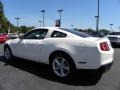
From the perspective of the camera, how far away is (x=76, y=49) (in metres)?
6.61

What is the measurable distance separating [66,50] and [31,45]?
1628mm

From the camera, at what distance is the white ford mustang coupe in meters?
6.45

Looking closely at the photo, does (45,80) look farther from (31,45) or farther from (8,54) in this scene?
(8,54)

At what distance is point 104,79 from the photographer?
7.04 meters

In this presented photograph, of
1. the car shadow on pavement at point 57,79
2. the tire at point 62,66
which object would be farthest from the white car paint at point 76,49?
the car shadow on pavement at point 57,79

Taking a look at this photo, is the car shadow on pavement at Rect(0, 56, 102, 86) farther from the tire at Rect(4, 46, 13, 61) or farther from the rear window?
the rear window

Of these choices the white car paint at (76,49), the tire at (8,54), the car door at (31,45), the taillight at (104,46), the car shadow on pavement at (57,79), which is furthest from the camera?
the tire at (8,54)

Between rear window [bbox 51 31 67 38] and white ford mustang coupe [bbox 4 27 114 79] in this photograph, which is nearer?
white ford mustang coupe [bbox 4 27 114 79]

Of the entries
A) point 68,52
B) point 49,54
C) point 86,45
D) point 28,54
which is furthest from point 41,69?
point 86,45

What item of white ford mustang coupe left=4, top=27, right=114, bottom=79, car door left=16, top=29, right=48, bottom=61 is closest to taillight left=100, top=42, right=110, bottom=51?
white ford mustang coupe left=4, top=27, right=114, bottom=79

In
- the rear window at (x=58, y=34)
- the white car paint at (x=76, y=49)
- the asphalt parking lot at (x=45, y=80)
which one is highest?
the rear window at (x=58, y=34)

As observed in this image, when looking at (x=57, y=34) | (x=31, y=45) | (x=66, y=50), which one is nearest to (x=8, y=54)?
(x=31, y=45)

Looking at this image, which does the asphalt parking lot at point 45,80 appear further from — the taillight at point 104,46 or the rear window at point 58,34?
the rear window at point 58,34

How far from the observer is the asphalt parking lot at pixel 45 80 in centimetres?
614
